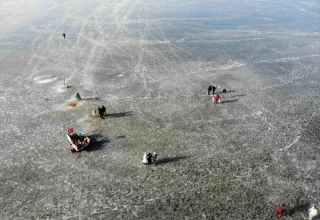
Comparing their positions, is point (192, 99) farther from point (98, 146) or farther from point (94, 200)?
point (94, 200)

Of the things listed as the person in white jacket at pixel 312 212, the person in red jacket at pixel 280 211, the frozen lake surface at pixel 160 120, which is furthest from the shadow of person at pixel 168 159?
the person in white jacket at pixel 312 212

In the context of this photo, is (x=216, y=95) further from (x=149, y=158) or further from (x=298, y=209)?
(x=298, y=209)

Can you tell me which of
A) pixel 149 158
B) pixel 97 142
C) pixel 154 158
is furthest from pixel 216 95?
pixel 97 142

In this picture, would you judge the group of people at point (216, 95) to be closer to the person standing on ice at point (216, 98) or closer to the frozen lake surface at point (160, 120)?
the person standing on ice at point (216, 98)

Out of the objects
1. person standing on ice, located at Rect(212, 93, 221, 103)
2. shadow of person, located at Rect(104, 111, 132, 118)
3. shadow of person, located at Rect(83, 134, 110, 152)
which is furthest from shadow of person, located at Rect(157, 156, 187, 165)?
person standing on ice, located at Rect(212, 93, 221, 103)

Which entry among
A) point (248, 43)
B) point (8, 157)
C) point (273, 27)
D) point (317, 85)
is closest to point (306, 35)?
point (273, 27)

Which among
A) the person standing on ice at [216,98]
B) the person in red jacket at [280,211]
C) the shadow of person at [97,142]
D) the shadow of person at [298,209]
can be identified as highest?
the person standing on ice at [216,98]
